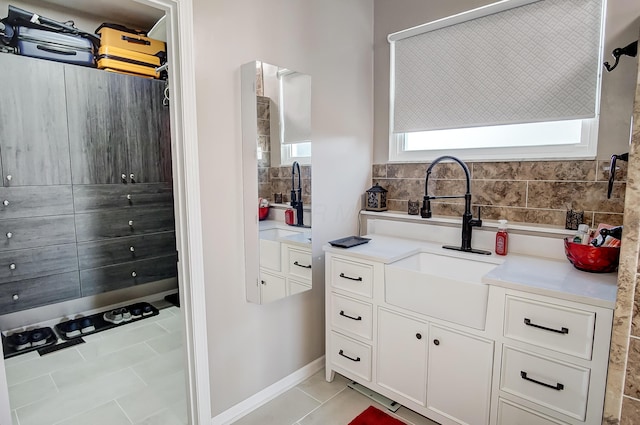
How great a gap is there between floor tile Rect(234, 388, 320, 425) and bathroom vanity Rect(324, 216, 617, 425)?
0.79 ft

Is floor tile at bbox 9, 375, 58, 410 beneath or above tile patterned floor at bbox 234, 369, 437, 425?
beneath

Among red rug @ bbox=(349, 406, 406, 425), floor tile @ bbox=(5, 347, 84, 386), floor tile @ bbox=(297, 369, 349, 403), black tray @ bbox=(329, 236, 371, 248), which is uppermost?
black tray @ bbox=(329, 236, 371, 248)

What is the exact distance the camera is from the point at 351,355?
2.16 metres

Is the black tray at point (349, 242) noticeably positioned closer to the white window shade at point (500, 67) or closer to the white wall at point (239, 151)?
the white wall at point (239, 151)

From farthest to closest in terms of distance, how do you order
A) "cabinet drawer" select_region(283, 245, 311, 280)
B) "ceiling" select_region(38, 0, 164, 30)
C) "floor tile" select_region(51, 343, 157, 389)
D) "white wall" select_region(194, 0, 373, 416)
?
1. "ceiling" select_region(38, 0, 164, 30)
2. "floor tile" select_region(51, 343, 157, 389)
3. "cabinet drawer" select_region(283, 245, 311, 280)
4. "white wall" select_region(194, 0, 373, 416)

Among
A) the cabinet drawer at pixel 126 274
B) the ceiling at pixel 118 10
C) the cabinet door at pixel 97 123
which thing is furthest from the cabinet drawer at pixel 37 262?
the ceiling at pixel 118 10

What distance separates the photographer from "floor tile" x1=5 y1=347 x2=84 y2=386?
2.43m

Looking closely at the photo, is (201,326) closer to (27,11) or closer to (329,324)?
(329,324)

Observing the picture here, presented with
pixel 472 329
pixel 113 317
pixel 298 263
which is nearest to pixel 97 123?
pixel 113 317

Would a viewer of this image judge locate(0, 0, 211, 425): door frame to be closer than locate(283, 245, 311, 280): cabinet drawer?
Yes

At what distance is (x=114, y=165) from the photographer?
3.22 meters

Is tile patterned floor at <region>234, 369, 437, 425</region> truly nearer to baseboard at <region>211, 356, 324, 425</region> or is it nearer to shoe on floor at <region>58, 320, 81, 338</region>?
baseboard at <region>211, 356, 324, 425</region>

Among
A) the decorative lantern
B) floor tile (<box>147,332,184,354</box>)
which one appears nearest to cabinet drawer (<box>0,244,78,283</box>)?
floor tile (<box>147,332,184,354</box>)

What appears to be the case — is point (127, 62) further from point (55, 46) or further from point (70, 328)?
point (70, 328)
